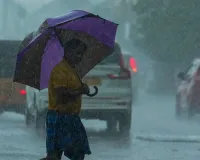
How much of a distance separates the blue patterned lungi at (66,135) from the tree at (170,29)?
3304 centimetres

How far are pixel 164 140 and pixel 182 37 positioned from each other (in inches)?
1063

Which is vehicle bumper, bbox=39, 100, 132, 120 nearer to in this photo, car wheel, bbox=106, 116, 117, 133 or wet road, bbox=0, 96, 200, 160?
wet road, bbox=0, 96, 200, 160

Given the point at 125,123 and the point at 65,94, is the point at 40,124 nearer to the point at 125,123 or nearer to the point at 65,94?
the point at 125,123

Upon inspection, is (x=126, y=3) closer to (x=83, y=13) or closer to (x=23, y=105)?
(x=23, y=105)

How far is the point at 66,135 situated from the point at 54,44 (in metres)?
0.96

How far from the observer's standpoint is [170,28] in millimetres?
43938

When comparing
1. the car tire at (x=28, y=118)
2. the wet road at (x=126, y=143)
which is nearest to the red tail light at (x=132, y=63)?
the wet road at (x=126, y=143)

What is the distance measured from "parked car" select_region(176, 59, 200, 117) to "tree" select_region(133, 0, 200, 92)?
56.9 ft

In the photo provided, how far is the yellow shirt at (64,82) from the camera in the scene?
854cm

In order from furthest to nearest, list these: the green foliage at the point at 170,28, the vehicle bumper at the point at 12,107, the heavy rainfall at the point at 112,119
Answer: the green foliage at the point at 170,28
the vehicle bumper at the point at 12,107
the heavy rainfall at the point at 112,119

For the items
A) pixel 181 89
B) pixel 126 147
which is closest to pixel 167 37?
pixel 181 89

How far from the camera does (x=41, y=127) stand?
18.3 metres

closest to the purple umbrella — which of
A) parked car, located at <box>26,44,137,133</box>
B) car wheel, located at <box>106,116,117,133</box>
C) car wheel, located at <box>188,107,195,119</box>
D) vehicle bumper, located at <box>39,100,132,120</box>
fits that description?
parked car, located at <box>26,44,137,133</box>

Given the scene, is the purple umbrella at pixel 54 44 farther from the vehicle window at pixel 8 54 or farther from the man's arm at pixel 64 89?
the vehicle window at pixel 8 54
